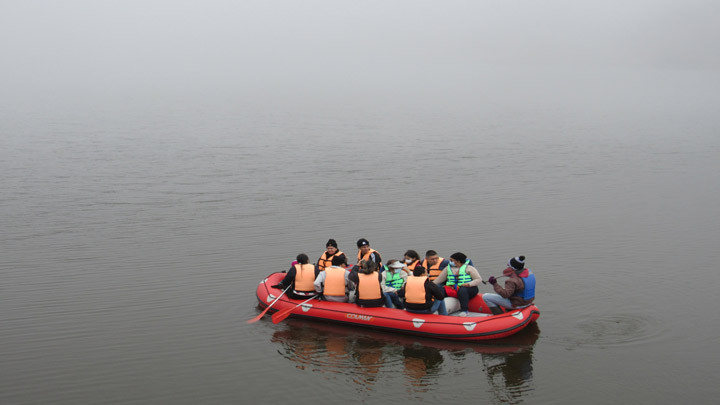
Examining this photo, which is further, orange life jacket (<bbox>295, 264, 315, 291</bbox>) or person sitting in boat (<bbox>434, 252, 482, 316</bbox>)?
orange life jacket (<bbox>295, 264, 315, 291</bbox>)

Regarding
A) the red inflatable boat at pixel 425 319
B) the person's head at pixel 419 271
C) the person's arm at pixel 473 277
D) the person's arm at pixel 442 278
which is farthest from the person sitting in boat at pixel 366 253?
the person's arm at pixel 473 277

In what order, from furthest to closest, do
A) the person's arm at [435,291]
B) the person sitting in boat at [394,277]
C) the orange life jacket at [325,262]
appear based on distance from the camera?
the orange life jacket at [325,262] → the person sitting in boat at [394,277] → the person's arm at [435,291]

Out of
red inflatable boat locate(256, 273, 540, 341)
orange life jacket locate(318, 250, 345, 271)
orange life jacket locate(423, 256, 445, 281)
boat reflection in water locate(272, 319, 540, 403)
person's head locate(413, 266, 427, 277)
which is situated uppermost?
orange life jacket locate(318, 250, 345, 271)

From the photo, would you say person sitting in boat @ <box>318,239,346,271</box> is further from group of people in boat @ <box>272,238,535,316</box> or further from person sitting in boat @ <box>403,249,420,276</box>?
person sitting in boat @ <box>403,249,420,276</box>

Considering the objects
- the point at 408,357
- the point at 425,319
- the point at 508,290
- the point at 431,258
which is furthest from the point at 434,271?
the point at 408,357

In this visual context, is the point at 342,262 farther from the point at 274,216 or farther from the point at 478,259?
the point at 274,216

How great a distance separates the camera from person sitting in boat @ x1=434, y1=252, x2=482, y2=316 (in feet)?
37.8

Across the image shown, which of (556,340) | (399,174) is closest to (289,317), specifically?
(556,340)

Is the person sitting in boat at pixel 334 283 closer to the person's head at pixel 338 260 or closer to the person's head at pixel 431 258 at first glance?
the person's head at pixel 338 260

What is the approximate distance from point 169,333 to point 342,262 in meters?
3.21

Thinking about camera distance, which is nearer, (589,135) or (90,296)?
(90,296)

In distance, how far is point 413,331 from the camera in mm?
11258

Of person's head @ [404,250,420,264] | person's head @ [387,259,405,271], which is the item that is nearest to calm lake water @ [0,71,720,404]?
person's head @ [387,259,405,271]

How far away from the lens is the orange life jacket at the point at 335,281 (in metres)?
11.9
